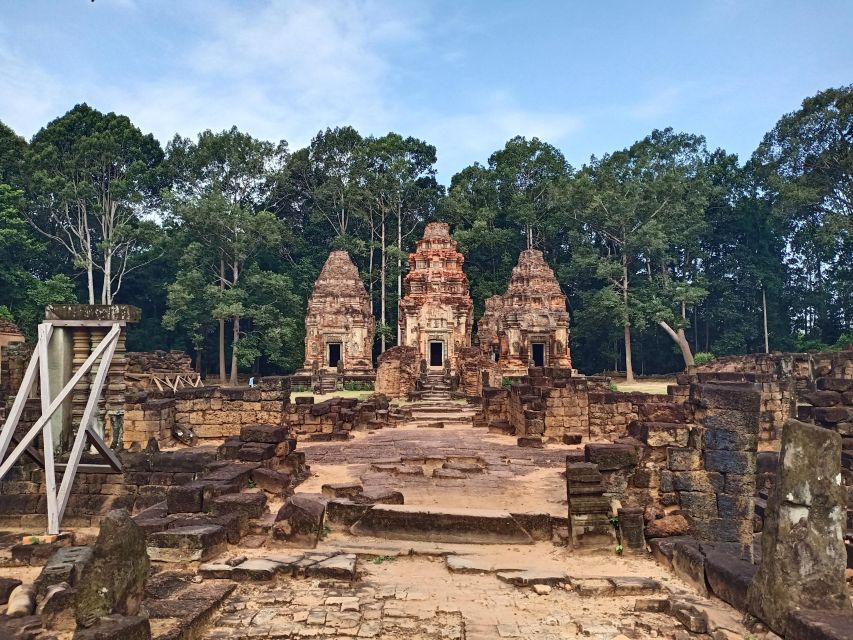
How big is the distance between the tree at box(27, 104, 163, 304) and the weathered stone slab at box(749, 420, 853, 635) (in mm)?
41990

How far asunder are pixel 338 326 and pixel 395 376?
932 centimetres

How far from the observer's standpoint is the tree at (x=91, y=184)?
38.4 metres

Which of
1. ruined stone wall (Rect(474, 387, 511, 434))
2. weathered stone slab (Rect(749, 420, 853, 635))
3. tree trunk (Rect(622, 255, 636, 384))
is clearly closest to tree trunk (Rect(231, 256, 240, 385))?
ruined stone wall (Rect(474, 387, 511, 434))

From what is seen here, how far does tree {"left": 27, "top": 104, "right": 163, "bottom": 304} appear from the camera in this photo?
3838 cm

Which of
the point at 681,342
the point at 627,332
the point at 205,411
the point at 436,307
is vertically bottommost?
the point at 205,411

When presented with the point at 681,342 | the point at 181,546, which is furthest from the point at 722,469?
the point at 681,342

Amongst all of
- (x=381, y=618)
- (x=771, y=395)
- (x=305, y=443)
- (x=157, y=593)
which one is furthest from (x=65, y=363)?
(x=771, y=395)

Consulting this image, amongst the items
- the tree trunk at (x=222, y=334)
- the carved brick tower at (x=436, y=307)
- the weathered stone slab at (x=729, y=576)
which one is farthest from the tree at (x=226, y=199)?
the weathered stone slab at (x=729, y=576)

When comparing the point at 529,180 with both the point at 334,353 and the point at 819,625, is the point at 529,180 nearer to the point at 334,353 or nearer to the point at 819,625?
the point at 334,353

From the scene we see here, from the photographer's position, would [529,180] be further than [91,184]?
Yes

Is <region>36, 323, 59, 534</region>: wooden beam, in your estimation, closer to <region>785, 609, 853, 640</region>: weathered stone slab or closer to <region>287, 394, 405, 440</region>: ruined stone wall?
<region>785, 609, 853, 640</region>: weathered stone slab

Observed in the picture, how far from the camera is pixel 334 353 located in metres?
37.2

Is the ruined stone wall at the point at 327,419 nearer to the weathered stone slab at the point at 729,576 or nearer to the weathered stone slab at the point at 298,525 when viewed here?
the weathered stone slab at the point at 298,525

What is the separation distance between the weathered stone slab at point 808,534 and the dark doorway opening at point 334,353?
33.5 metres
